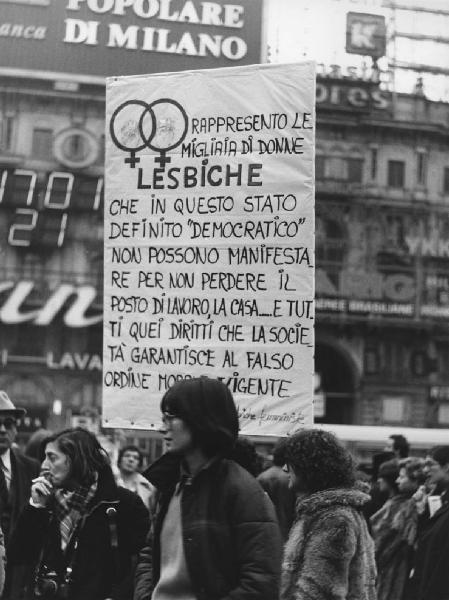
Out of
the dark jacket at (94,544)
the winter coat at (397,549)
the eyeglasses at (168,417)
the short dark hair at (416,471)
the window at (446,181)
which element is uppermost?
the window at (446,181)

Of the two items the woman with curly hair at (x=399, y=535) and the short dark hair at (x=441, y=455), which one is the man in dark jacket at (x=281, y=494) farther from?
the short dark hair at (x=441, y=455)

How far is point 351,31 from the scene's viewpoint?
151ft

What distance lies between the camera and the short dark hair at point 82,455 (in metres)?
5.00

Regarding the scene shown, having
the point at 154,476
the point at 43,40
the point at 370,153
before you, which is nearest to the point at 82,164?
the point at 43,40

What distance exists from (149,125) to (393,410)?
128 ft

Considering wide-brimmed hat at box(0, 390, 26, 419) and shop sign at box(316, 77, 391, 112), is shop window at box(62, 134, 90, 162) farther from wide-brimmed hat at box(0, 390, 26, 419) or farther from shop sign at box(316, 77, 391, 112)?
wide-brimmed hat at box(0, 390, 26, 419)

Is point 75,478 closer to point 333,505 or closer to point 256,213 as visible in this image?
point 333,505

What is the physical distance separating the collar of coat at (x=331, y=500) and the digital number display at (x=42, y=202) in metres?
38.3

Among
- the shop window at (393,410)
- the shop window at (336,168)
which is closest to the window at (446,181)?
the shop window at (336,168)

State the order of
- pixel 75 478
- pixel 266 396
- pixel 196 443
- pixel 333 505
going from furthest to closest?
pixel 266 396, pixel 75 478, pixel 333 505, pixel 196 443

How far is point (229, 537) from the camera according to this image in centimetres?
375

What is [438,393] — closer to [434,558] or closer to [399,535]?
[399,535]

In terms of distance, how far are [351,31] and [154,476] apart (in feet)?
142

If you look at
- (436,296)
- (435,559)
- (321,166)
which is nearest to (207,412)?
(435,559)
